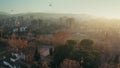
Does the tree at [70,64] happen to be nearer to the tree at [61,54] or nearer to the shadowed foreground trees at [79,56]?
the shadowed foreground trees at [79,56]

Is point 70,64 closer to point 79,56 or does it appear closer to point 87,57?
point 87,57

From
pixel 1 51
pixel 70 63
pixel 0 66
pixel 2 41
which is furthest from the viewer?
A: pixel 2 41

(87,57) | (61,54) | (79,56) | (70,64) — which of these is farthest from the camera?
(61,54)

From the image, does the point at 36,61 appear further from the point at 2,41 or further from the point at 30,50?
the point at 2,41

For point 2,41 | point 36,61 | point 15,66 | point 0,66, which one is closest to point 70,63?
point 36,61

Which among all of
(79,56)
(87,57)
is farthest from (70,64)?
(79,56)

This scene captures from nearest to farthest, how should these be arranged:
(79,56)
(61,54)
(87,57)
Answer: (87,57) < (79,56) < (61,54)

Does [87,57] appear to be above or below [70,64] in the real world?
above

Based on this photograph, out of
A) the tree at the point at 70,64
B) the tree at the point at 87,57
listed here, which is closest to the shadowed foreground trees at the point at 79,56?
the tree at the point at 87,57

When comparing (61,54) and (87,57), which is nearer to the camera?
(87,57)

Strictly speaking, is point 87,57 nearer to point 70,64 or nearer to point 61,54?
point 70,64

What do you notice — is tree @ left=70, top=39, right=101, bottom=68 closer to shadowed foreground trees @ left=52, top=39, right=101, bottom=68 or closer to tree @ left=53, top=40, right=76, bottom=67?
shadowed foreground trees @ left=52, top=39, right=101, bottom=68
